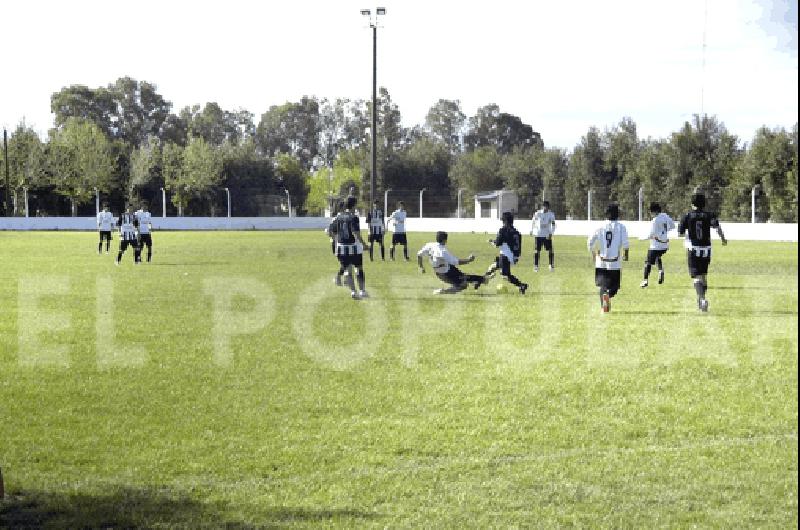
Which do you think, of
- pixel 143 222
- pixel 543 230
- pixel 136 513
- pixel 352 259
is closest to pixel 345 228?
pixel 352 259

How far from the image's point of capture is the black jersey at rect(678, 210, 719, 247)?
14078mm

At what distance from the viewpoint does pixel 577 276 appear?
20.5 metres

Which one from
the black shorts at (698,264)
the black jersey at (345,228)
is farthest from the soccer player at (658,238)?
the black jersey at (345,228)

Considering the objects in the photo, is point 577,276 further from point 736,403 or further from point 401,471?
point 401,471

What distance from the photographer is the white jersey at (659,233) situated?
60.5ft

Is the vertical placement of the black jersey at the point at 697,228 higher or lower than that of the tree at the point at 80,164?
lower

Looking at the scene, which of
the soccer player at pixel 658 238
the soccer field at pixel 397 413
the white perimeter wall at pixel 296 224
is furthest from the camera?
the white perimeter wall at pixel 296 224

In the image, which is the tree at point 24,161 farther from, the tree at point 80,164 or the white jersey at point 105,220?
the white jersey at point 105,220

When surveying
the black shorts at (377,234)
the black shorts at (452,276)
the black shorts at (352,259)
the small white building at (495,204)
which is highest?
the small white building at (495,204)

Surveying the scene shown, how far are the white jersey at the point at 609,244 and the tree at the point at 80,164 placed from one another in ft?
181

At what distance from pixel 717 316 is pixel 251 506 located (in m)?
9.56

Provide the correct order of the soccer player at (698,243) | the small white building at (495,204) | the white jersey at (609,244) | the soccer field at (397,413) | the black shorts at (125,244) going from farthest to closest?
the small white building at (495,204) → the black shorts at (125,244) → the soccer player at (698,243) → the white jersey at (609,244) → the soccer field at (397,413)

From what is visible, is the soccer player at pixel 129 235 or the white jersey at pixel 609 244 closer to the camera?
the white jersey at pixel 609 244

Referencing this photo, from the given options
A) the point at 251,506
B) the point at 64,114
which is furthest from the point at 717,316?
the point at 64,114
